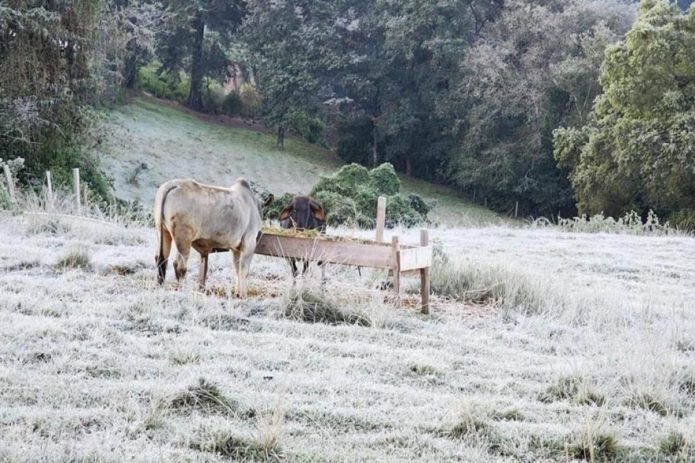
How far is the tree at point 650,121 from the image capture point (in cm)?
2580

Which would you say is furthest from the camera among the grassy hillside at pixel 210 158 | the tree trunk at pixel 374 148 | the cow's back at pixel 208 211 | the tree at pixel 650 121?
the tree trunk at pixel 374 148

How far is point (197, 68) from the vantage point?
133 feet

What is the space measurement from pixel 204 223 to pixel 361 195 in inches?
→ 619

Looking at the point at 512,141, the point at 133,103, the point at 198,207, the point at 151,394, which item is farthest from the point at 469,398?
the point at 133,103

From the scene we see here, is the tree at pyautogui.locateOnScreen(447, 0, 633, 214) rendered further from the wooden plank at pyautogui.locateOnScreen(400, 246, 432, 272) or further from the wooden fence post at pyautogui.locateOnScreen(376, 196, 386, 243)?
the wooden plank at pyautogui.locateOnScreen(400, 246, 432, 272)

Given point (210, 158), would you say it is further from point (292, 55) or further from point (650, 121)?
point (650, 121)

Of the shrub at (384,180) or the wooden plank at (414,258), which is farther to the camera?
the shrub at (384,180)

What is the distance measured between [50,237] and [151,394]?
6913 mm

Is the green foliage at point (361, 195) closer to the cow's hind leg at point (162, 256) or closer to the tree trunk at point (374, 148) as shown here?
the cow's hind leg at point (162, 256)

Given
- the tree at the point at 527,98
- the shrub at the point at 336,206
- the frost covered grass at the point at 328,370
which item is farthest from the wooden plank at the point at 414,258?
the tree at the point at 527,98

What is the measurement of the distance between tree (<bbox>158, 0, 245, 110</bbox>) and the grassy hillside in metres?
1.97

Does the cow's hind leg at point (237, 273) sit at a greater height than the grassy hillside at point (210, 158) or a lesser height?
lesser

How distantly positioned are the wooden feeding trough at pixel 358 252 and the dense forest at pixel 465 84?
1426cm

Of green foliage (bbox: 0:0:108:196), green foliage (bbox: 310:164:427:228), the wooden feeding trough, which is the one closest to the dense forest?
green foliage (bbox: 0:0:108:196)
